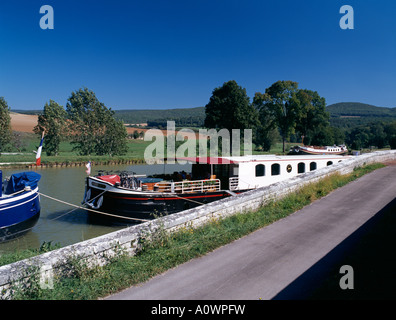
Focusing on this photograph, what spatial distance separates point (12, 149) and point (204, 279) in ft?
182

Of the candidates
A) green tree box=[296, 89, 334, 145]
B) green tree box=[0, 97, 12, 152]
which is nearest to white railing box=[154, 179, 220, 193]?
green tree box=[0, 97, 12, 152]

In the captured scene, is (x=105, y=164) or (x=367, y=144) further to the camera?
(x=367, y=144)

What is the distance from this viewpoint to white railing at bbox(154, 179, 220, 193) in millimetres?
14898

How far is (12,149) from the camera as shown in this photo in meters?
50.8

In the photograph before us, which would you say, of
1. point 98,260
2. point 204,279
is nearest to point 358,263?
point 204,279

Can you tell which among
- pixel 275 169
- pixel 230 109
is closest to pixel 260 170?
pixel 275 169

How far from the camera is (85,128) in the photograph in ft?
173

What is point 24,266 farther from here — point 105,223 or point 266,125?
point 266,125

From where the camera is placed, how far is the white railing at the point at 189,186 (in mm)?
14898

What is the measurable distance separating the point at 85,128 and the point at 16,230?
136ft

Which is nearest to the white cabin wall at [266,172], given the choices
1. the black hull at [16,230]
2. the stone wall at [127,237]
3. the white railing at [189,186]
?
the white railing at [189,186]

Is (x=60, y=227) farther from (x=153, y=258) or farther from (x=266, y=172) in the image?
(x=266, y=172)
